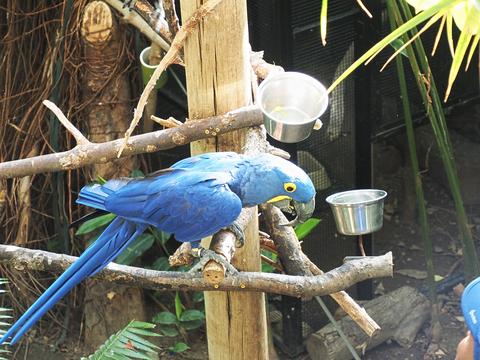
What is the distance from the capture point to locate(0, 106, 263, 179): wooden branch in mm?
1443

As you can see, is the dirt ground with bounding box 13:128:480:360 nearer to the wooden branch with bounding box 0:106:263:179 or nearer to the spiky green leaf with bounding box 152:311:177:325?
the spiky green leaf with bounding box 152:311:177:325

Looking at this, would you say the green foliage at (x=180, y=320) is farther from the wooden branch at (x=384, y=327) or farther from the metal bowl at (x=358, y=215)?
the metal bowl at (x=358, y=215)

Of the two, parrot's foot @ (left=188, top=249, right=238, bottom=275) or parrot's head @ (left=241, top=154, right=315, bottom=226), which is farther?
parrot's head @ (left=241, top=154, right=315, bottom=226)

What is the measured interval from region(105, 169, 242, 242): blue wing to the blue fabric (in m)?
0.47

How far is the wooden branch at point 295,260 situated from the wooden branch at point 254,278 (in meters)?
0.08

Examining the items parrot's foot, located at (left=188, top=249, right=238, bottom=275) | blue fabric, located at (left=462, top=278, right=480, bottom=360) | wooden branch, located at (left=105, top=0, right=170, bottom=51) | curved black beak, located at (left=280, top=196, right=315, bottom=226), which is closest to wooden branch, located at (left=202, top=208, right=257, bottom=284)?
parrot's foot, located at (left=188, top=249, right=238, bottom=275)

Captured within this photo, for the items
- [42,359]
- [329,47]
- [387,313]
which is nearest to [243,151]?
[329,47]

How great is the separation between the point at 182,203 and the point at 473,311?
1.95 feet

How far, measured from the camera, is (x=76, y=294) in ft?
8.93

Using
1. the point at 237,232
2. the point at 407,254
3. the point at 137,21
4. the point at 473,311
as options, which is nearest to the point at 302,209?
the point at 237,232

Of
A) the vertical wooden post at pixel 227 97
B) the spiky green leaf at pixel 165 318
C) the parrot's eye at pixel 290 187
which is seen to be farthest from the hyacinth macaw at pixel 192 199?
the spiky green leaf at pixel 165 318

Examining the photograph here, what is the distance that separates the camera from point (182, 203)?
140cm

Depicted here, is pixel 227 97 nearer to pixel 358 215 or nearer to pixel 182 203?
pixel 182 203

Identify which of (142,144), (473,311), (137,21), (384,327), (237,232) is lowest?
(473,311)
